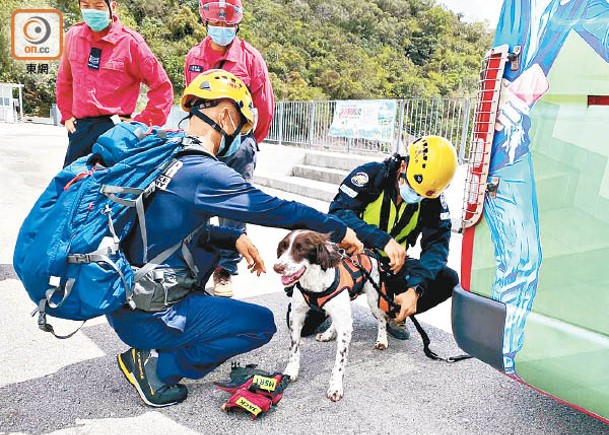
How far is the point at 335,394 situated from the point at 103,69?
10.1 ft

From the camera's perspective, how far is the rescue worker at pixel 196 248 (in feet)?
7.63

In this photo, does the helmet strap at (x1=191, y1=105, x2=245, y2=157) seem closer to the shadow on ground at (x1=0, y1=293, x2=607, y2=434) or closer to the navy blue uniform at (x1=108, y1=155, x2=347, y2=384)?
the navy blue uniform at (x1=108, y1=155, x2=347, y2=384)

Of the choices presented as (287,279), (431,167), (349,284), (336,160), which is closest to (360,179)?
(431,167)

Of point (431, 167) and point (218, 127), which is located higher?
point (218, 127)

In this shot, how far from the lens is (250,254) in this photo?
2699 mm

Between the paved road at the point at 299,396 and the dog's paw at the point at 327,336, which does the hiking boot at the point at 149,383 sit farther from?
the dog's paw at the point at 327,336

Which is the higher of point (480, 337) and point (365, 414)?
point (480, 337)

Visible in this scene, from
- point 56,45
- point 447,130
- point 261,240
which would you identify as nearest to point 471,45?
point 56,45

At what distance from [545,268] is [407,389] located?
4.35 ft

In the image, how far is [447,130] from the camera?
11.5 metres

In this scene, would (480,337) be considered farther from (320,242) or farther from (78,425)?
(78,425)

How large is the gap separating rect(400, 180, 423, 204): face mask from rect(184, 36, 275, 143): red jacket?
5.80ft

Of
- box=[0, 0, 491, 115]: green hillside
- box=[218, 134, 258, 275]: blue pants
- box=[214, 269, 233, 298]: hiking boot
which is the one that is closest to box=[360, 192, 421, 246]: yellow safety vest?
box=[218, 134, 258, 275]: blue pants

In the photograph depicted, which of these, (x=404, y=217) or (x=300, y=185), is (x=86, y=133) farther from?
(x=300, y=185)
